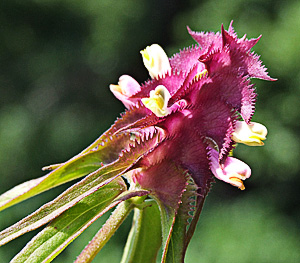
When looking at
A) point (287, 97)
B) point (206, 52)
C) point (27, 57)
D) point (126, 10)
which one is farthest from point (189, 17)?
point (206, 52)

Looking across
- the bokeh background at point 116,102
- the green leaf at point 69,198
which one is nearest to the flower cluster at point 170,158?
the green leaf at point 69,198

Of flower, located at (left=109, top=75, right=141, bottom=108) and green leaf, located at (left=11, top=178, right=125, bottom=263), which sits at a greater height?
flower, located at (left=109, top=75, right=141, bottom=108)

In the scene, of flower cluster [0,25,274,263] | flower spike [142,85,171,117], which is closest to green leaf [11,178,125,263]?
flower cluster [0,25,274,263]

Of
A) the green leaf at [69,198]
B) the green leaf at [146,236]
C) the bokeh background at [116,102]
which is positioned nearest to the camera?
the green leaf at [69,198]

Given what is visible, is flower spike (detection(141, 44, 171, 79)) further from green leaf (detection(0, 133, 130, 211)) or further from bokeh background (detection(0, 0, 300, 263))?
bokeh background (detection(0, 0, 300, 263))

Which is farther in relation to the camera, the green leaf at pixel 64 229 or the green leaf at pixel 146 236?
the green leaf at pixel 146 236

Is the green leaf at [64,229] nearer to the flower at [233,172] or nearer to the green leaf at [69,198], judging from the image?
the green leaf at [69,198]

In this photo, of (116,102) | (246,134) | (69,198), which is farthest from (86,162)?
(116,102)
